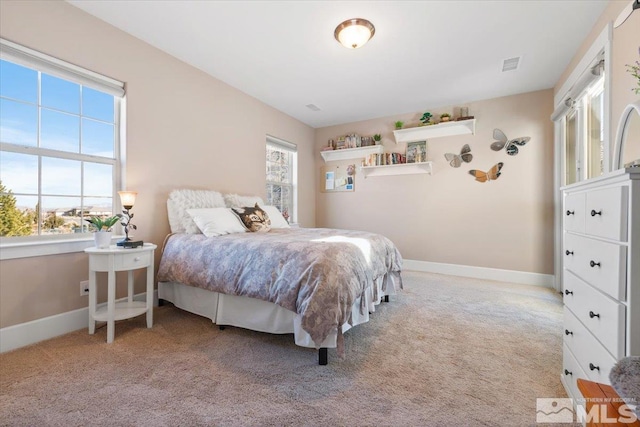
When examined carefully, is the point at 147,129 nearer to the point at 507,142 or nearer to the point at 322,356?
the point at 322,356

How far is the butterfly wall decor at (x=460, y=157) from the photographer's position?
397 centimetres

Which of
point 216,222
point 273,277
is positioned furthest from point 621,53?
point 216,222

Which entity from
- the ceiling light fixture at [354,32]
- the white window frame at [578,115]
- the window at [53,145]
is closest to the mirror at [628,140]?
the white window frame at [578,115]

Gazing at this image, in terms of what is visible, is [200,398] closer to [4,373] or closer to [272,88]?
[4,373]

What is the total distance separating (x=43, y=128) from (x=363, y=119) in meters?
4.10

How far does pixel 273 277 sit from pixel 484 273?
339 centimetres

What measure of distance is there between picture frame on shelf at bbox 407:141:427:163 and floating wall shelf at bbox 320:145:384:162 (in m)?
0.48

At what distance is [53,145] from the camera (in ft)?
6.97

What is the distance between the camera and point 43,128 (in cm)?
208

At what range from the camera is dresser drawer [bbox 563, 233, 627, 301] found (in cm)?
93

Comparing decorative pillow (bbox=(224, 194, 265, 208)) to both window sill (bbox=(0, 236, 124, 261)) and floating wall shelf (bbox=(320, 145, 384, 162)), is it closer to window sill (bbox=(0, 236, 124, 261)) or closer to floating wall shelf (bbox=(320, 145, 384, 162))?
window sill (bbox=(0, 236, 124, 261))

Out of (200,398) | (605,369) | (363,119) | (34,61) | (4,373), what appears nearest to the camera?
(605,369)

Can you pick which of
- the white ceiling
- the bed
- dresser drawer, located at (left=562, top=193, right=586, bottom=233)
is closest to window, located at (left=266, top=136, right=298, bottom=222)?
the white ceiling

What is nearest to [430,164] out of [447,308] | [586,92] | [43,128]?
[586,92]
